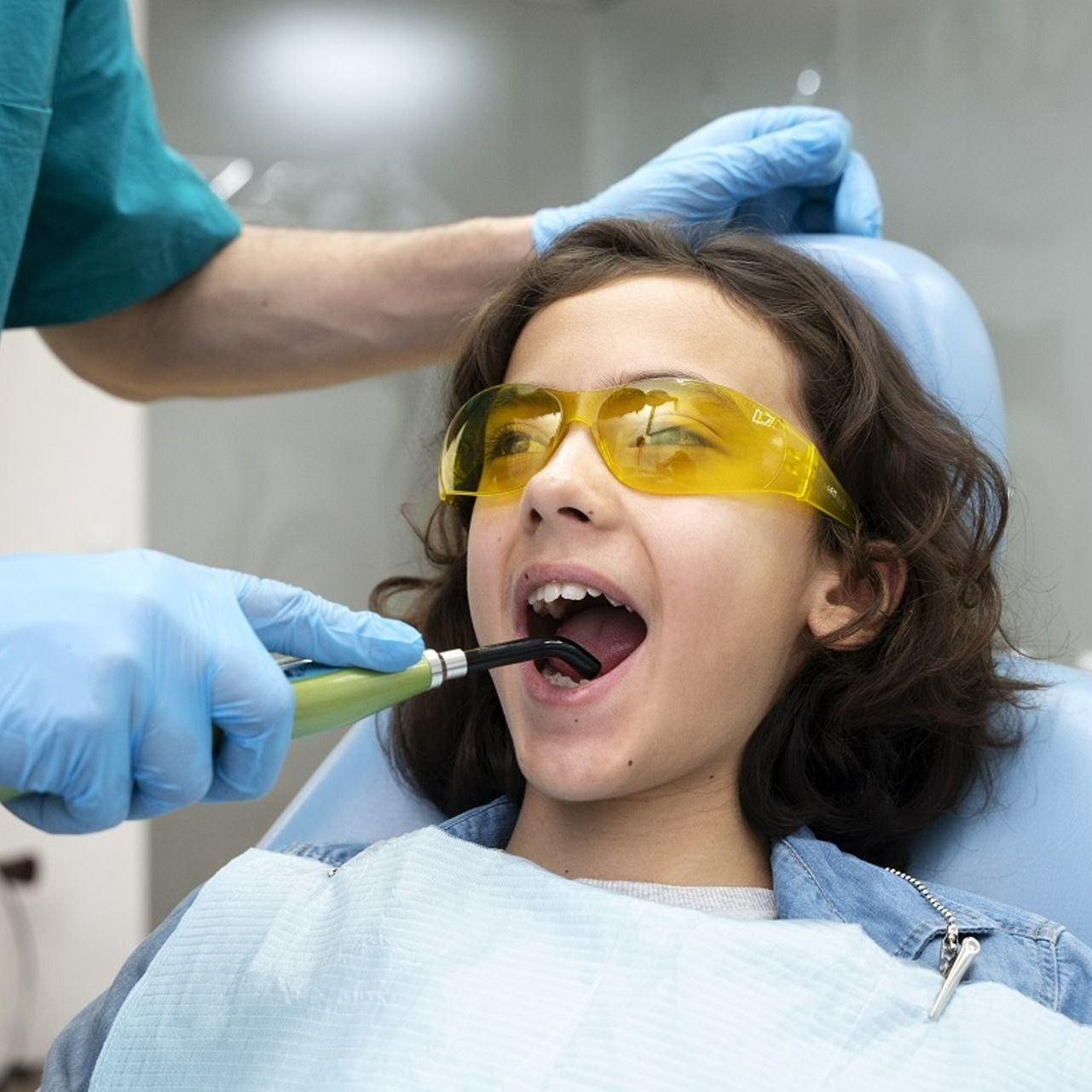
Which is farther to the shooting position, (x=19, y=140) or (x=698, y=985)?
(x=19, y=140)

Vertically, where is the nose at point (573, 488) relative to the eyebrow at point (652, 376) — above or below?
below

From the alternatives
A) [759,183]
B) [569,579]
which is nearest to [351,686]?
[569,579]

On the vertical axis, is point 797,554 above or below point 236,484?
above

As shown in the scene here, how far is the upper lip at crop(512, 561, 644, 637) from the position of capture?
1.19 m

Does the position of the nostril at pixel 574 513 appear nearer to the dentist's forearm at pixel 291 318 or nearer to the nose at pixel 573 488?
the nose at pixel 573 488

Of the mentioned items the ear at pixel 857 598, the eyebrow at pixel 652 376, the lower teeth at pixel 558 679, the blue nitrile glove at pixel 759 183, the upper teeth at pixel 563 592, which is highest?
the blue nitrile glove at pixel 759 183

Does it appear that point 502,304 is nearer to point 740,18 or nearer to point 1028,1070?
point 1028,1070

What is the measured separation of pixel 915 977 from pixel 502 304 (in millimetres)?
807

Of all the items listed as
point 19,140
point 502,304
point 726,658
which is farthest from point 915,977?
point 19,140

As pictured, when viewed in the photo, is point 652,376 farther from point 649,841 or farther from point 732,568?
point 649,841

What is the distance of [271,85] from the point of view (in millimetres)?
3275

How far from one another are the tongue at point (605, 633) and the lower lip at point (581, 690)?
0.05 meters

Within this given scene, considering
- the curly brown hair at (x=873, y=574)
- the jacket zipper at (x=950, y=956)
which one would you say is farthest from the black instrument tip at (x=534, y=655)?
the jacket zipper at (x=950, y=956)

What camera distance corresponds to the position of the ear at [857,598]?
52.1 inches
